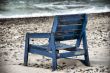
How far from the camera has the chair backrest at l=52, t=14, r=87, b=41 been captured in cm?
739

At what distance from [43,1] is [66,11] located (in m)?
6.65

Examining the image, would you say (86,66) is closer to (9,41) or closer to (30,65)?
(30,65)

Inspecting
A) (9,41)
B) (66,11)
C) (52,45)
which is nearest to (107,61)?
(52,45)

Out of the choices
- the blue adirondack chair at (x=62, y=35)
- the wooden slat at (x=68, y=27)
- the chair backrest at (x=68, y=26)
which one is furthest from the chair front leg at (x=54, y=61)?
the wooden slat at (x=68, y=27)

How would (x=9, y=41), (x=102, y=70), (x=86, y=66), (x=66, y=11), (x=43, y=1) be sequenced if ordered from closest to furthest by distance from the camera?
(x=102, y=70) < (x=86, y=66) < (x=9, y=41) < (x=66, y=11) < (x=43, y=1)

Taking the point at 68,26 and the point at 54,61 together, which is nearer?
the point at 54,61

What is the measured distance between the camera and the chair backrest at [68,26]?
24.2ft

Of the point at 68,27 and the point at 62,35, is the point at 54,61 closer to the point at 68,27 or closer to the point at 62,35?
the point at 62,35

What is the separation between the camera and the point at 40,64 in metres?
8.06

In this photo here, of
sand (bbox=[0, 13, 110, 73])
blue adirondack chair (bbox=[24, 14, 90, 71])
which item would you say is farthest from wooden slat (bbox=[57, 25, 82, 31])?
sand (bbox=[0, 13, 110, 73])

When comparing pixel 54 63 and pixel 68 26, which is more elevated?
pixel 68 26

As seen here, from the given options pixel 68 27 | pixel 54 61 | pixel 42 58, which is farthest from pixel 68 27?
pixel 42 58

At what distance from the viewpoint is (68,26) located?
7.55m

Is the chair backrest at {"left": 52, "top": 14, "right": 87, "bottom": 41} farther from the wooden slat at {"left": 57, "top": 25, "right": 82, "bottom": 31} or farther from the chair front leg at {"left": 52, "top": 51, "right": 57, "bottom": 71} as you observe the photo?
the chair front leg at {"left": 52, "top": 51, "right": 57, "bottom": 71}
